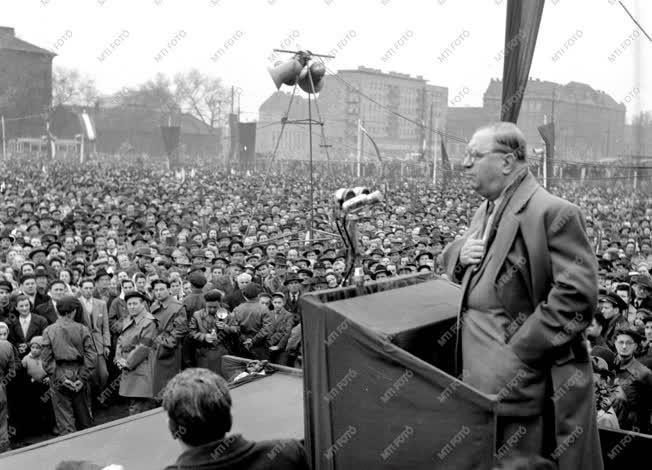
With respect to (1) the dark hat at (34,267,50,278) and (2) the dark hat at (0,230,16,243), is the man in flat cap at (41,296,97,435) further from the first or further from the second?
(2) the dark hat at (0,230,16,243)

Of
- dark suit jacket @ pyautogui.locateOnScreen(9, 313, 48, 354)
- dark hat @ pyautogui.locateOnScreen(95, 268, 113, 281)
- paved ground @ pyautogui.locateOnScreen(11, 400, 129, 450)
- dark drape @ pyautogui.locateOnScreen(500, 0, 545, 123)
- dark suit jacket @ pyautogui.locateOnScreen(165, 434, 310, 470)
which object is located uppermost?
dark drape @ pyautogui.locateOnScreen(500, 0, 545, 123)

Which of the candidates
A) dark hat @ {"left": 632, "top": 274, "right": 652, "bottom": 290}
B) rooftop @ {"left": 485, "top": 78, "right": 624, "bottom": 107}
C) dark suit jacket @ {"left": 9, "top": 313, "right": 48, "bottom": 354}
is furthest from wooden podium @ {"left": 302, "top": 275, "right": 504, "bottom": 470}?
rooftop @ {"left": 485, "top": 78, "right": 624, "bottom": 107}

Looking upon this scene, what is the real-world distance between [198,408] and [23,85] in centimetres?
6121

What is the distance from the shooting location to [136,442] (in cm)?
352

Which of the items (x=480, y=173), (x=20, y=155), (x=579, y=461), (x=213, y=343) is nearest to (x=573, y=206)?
(x=480, y=173)

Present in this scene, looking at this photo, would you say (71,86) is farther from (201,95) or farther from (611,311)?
(611,311)

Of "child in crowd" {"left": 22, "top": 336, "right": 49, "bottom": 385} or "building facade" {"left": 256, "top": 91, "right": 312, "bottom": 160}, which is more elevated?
"building facade" {"left": 256, "top": 91, "right": 312, "bottom": 160}

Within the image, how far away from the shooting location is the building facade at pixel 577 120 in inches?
1969

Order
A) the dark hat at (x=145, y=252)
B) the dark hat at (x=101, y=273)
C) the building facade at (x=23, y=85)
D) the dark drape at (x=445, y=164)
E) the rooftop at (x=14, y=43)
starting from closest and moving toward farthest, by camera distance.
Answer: the dark hat at (x=101, y=273)
the dark hat at (x=145, y=252)
the dark drape at (x=445, y=164)
the building facade at (x=23, y=85)
the rooftop at (x=14, y=43)

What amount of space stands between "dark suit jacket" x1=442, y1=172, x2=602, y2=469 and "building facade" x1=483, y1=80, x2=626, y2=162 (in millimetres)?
46838

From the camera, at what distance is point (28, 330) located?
7.57 meters

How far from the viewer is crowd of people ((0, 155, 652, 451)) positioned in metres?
6.82

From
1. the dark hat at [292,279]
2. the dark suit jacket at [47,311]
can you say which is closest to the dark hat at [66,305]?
the dark suit jacket at [47,311]

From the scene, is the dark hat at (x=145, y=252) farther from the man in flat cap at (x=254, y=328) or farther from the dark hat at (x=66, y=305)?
the dark hat at (x=66, y=305)
